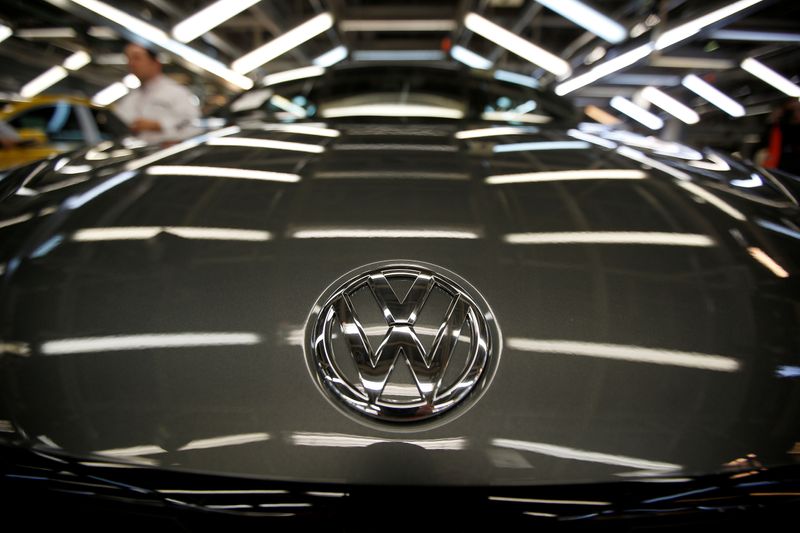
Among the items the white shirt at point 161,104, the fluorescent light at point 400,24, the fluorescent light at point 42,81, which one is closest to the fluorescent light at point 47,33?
the fluorescent light at point 42,81

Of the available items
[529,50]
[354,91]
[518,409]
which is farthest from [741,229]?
[529,50]

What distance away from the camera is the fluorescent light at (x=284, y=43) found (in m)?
10.1

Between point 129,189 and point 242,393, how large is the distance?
0.52 m

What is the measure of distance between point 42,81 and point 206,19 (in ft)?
26.8

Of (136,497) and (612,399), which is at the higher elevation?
(612,399)

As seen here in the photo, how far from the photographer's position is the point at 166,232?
874mm

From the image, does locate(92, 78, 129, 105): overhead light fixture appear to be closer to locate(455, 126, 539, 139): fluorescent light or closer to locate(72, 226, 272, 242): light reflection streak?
locate(455, 126, 539, 139): fluorescent light

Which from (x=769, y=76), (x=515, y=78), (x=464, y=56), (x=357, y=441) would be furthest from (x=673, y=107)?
(x=357, y=441)

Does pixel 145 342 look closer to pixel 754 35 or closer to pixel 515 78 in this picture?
pixel 515 78

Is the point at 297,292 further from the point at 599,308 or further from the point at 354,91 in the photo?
the point at 354,91

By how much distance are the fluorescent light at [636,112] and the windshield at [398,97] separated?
1574cm

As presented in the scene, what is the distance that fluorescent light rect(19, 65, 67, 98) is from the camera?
45.5 ft

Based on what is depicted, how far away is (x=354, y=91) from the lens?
1845 millimetres

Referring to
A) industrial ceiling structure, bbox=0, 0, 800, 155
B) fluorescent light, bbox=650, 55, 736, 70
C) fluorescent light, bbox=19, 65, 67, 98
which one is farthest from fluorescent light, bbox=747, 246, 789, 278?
fluorescent light, bbox=19, 65, 67, 98
